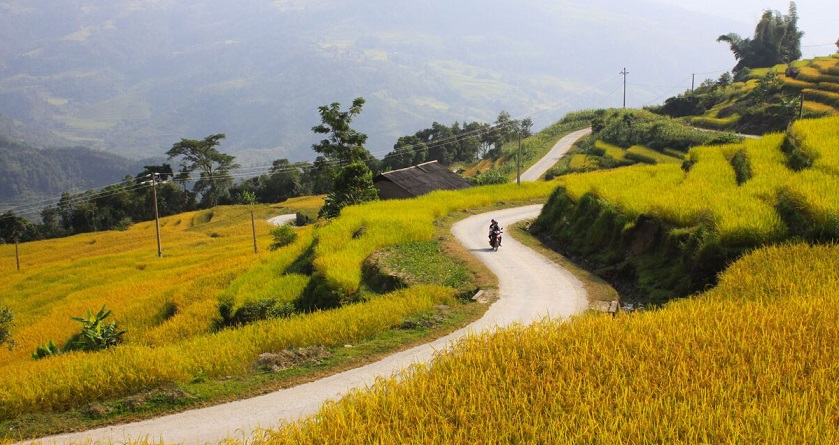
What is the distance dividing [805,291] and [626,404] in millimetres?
6673

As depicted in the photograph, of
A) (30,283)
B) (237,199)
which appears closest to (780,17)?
(237,199)

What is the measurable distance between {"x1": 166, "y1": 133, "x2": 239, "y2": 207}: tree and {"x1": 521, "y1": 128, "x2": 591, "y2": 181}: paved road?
57.6 meters

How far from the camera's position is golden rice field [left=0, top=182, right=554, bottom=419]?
36.1 feet

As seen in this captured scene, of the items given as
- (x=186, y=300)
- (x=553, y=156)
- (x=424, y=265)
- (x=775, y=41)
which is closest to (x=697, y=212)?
(x=424, y=265)

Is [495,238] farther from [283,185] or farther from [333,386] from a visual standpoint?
[283,185]

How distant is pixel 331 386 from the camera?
10.7m

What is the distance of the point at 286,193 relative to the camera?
104750 millimetres

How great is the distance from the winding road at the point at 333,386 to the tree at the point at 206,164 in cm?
9405

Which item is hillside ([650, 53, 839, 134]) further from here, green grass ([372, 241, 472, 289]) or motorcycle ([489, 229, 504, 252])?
green grass ([372, 241, 472, 289])

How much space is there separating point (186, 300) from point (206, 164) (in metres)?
92.1

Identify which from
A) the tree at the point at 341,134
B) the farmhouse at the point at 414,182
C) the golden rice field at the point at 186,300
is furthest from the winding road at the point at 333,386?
the tree at the point at 341,134

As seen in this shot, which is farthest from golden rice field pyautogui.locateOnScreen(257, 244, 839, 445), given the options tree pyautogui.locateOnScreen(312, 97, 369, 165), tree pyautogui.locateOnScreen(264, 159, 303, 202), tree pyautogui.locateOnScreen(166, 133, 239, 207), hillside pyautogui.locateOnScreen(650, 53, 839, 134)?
tree pyautogui.locateOnScreen(166, 133, 239, 207)

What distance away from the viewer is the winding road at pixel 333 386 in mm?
9227

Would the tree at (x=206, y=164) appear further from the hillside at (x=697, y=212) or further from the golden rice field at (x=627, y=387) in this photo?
the golden rice field at (x=627, y=387)
